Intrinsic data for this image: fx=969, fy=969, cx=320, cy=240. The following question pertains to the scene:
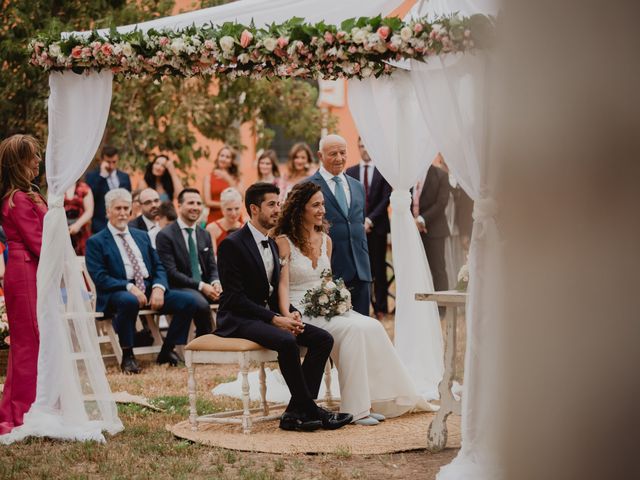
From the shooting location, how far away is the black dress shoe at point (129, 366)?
29.8 feet

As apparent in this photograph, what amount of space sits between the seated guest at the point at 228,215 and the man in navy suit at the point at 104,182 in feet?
4.13

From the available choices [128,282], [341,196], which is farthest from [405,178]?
[128,282]

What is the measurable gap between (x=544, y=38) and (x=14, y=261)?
599 centimetres

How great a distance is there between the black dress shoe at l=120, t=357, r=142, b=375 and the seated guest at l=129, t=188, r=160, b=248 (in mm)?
1545

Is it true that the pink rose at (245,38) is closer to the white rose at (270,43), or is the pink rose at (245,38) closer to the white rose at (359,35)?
the white rose at (270,43)

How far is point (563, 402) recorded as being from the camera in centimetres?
86

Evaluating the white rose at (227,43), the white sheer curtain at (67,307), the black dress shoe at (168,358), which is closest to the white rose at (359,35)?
the white rose at (227,43)

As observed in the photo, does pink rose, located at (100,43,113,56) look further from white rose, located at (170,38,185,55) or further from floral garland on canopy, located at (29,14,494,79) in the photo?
white rose, located at (170,38,185,55)

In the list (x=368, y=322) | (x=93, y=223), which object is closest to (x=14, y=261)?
(x=368, y=322)

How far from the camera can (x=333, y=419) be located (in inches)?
257

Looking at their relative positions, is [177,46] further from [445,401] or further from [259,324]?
[445,401]

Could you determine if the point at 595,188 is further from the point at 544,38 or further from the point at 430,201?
the point at 430,201

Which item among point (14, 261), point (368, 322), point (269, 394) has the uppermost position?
point (14, 261)

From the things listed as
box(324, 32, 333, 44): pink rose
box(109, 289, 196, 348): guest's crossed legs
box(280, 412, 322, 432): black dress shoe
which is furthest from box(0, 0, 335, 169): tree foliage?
box(280, 412, 322, 432): black dress shoe
